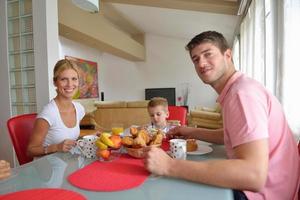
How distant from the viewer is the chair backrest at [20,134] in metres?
1.54

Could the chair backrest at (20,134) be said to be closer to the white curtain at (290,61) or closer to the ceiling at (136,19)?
the white curtain at (290,61)

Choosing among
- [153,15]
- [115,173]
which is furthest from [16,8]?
[153,15]

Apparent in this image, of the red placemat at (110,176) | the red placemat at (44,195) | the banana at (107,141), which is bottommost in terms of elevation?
the red placemat at (44,195)

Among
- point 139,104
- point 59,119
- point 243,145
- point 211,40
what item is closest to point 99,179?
point 243,145

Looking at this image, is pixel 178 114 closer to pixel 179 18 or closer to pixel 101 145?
pixel 101 145

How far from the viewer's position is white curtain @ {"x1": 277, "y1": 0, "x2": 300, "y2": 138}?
1.65m

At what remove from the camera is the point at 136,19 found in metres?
7.26

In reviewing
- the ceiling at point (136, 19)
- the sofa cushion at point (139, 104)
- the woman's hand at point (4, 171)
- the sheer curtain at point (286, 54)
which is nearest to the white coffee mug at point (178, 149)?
the woman's hand at point (4, 171)

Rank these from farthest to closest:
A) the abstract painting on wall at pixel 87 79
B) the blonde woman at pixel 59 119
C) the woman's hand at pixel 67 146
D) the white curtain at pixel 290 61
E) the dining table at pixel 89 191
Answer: the abstract painting on wall at pixel 87 79 < the white curtain at pixel 290 61 < the blonde woman at pixel 59 119 < the woman's hand at pixel 67 146 < the dining table at pixel 89 191

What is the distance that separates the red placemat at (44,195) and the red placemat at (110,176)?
0.06 meters

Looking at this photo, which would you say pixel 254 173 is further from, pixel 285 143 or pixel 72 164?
pixel 72 164

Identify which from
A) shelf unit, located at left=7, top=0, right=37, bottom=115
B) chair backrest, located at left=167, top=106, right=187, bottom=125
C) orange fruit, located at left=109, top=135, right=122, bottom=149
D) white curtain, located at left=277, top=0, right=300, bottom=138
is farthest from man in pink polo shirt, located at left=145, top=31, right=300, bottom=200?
shelf unit, located at left=7, top=0, right=37, bottom=115

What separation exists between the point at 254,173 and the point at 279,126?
0.27 metres

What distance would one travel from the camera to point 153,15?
6.42m
